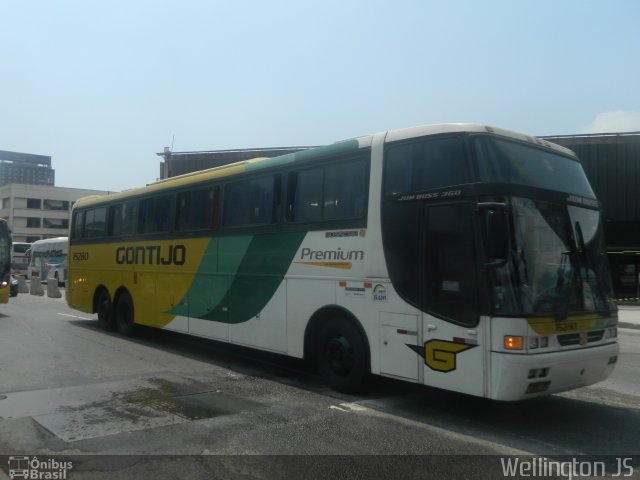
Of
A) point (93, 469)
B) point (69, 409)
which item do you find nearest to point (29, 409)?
point (69, 409)

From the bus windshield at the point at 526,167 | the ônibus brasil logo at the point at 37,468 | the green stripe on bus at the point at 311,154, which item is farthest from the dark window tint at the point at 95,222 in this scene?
the bus windshield at the point at 526,167

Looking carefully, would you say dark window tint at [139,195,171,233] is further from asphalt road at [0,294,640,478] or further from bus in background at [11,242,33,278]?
bus in background at [11,242,33,278]

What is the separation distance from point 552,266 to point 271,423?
3471 millimetres

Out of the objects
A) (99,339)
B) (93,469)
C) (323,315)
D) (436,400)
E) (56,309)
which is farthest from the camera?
(56,309)

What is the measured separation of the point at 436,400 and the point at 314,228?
2801mm

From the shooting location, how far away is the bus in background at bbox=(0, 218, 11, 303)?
1766 centimetres

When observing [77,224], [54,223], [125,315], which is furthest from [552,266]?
[54,223]

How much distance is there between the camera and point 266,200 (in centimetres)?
852

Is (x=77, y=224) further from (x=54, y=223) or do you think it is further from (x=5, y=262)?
(x=54, y=223)

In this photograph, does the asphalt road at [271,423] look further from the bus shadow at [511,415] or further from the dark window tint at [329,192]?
the dark window tint at [329,192]

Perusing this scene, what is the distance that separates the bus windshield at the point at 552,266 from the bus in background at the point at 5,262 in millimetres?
17206

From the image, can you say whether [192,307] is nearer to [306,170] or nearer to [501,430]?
[306,170]

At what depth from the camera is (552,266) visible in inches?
229

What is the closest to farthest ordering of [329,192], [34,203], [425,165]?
[425,165]
[329,192]
[34,203]
